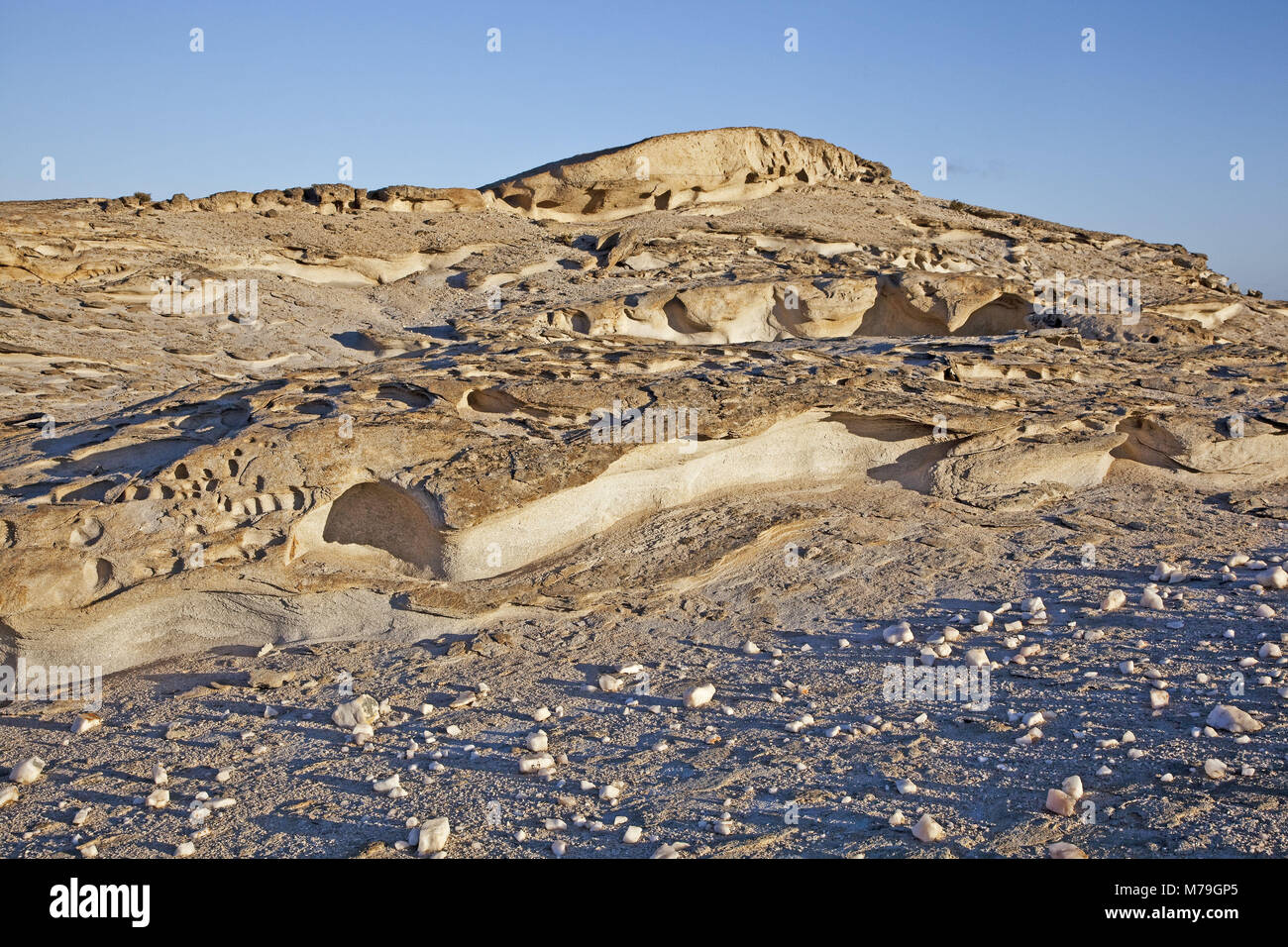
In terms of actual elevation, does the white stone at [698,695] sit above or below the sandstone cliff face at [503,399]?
below

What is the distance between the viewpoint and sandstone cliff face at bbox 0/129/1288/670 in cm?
609

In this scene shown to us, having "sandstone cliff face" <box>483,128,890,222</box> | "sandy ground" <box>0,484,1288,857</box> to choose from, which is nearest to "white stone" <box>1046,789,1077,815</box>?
"sandy ground" <box>0,484,1288,857</box>

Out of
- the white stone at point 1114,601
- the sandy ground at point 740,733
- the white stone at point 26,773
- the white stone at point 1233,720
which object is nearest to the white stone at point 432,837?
the sandy ground at point 740,733

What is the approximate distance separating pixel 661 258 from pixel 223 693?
8.96 meters

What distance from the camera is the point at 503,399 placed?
23.9 feet

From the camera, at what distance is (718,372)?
25.8 ft

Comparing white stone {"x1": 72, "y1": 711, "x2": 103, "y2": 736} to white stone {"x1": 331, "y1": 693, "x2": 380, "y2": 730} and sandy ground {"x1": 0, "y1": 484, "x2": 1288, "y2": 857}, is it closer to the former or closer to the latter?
sandy ground {"x1": 0, "y1": 484, "x2": 1288, "y2": 857}

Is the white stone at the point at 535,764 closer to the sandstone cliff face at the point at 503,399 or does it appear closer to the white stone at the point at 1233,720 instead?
the sandstone cliff face at the point at 503,399

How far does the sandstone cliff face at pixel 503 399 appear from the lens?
20.0ft

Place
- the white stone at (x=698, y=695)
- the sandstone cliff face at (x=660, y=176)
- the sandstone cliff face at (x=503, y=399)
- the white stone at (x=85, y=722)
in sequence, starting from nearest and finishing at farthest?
the white stone at (x=698, y=695), the white stone at (x=85, y=722), the sandstone cliff face at (x=503, y=399), the sandstone cliff face at (x=660, y=176)

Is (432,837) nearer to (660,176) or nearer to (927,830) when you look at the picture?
(927,830)

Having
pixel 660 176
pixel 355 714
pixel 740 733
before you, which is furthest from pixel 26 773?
pixel 660 176
